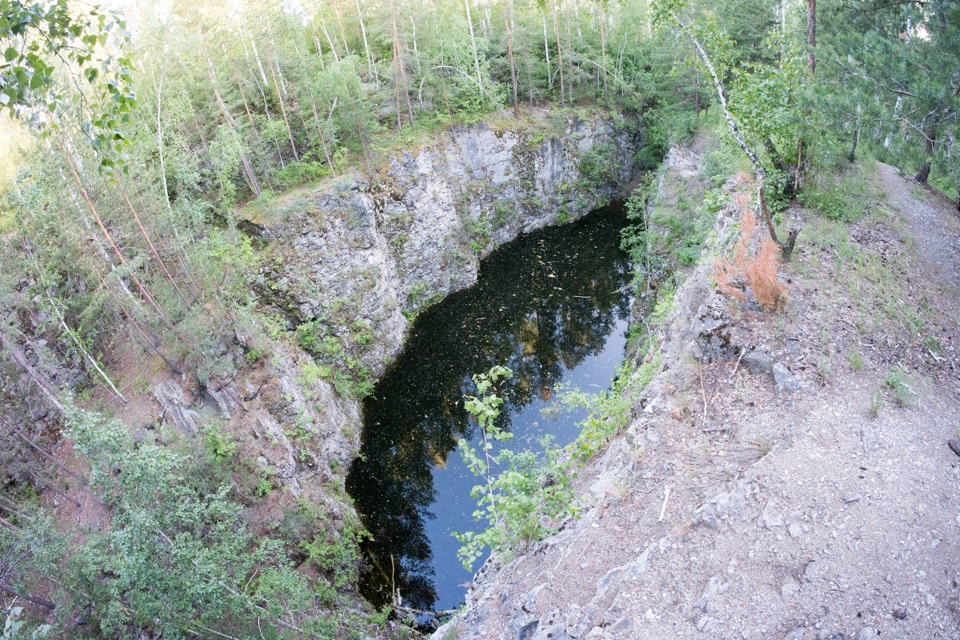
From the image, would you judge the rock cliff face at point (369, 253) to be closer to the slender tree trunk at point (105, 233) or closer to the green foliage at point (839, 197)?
the slender tree trunk at point (105, 233)

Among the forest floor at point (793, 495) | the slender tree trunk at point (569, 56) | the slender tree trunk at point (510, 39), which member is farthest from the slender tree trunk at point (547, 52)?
the forest floor at point (793, 495)

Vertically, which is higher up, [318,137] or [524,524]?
[318,137]

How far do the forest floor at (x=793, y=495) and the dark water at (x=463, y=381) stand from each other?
197 inches

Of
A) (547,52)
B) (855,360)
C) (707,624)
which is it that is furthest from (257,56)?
(707,624)

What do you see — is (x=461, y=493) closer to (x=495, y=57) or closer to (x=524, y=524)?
(x=524, y=524)

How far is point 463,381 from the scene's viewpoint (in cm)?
2050

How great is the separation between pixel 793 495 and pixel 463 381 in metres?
14.3

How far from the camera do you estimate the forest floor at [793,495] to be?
5.91m

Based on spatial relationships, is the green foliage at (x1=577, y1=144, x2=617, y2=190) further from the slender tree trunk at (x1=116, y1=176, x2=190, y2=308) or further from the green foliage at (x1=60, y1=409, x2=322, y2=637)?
the green foliage at (x1=60, y1=409, x2=322, y2=637)

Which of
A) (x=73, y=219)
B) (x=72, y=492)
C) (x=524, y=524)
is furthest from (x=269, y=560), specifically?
(x=73, y=219)

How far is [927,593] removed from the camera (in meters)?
5.56

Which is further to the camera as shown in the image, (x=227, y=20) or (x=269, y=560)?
(x=227, y=20)

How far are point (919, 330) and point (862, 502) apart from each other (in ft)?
14.5

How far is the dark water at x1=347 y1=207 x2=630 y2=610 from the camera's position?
15.0 meters
